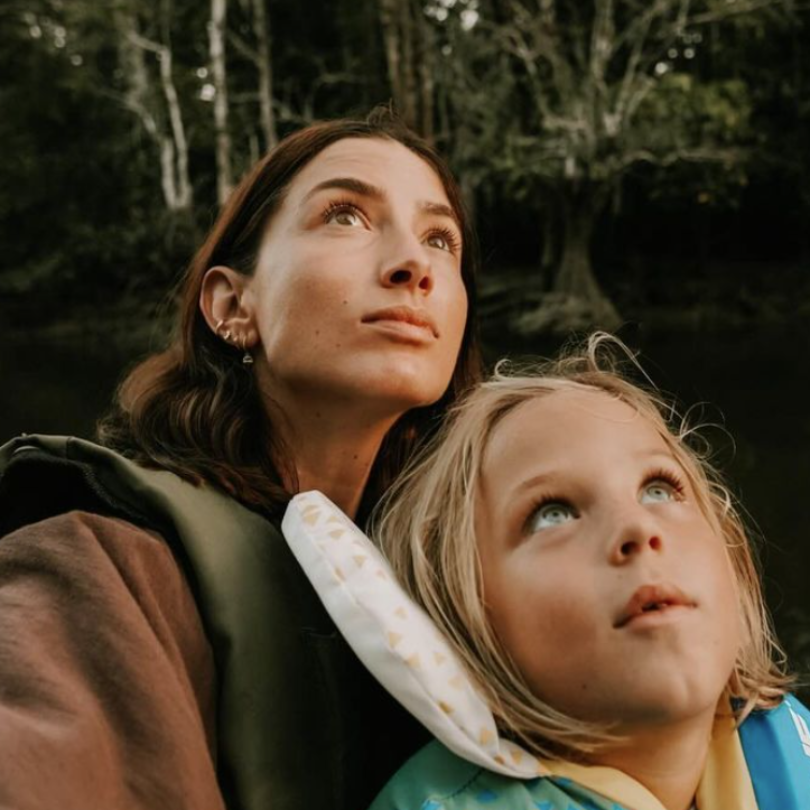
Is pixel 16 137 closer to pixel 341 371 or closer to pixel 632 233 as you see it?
pixel 632 233

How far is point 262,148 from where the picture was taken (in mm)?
18984

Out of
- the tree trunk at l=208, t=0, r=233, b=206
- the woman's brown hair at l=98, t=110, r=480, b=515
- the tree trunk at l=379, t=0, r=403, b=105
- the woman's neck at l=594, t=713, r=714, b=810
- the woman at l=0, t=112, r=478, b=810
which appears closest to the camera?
the woman at l=0, t=112, r=478, b=810

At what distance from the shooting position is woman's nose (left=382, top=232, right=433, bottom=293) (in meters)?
1.43

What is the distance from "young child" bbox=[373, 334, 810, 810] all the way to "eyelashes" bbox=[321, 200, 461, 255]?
0.39 metres

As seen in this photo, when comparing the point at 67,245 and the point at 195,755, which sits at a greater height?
the point at 195,755

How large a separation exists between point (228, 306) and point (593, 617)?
81cm

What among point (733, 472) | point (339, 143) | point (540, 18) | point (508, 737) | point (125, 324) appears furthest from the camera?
point (125, 324)

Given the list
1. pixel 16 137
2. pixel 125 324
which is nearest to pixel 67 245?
pixel 16 137

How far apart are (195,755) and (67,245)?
67.0ft

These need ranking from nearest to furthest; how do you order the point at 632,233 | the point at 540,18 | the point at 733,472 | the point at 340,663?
the point at 340,663
the point at 733,472
the point at 540,18
the point at 632,233

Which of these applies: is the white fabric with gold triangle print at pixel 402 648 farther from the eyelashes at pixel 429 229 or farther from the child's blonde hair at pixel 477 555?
the eyelashes at pixel 429 229

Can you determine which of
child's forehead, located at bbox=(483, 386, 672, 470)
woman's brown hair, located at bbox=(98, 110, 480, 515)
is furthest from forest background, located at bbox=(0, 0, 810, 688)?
child's forehead, located at bbox=(483, 386, 672, 470)

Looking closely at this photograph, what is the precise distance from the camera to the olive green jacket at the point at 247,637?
1.11 metres

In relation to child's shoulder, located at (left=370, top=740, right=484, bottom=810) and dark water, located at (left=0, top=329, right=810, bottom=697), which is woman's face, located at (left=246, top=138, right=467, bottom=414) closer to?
child's shoulder, located at (left=370, top=740, right=484, bottom=810)
